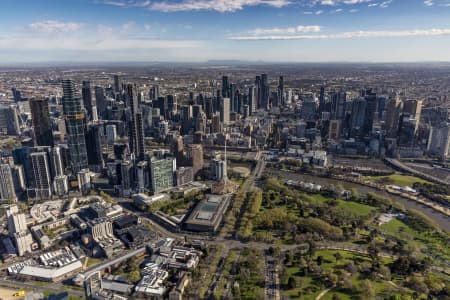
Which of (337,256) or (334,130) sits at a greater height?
(334,130)

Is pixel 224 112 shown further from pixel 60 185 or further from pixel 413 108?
pixel 60 185

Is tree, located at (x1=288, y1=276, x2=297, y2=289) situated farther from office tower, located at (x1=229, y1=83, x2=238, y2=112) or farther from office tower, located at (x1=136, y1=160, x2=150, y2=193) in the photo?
office tower, located at (x1=229, y1=83, x2=238, y2=112)

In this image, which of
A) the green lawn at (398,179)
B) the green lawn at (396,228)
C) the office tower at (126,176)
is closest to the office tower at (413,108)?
the green lawn at (398,179)

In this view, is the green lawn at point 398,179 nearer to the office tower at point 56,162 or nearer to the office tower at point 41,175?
the office tower at point 56,162

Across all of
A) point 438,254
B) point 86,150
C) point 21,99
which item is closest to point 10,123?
point 21,99

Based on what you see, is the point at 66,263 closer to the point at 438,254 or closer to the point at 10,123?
the point at 438,254

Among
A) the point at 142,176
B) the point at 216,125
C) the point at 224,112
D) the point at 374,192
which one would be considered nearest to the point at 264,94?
the point at 224,112
